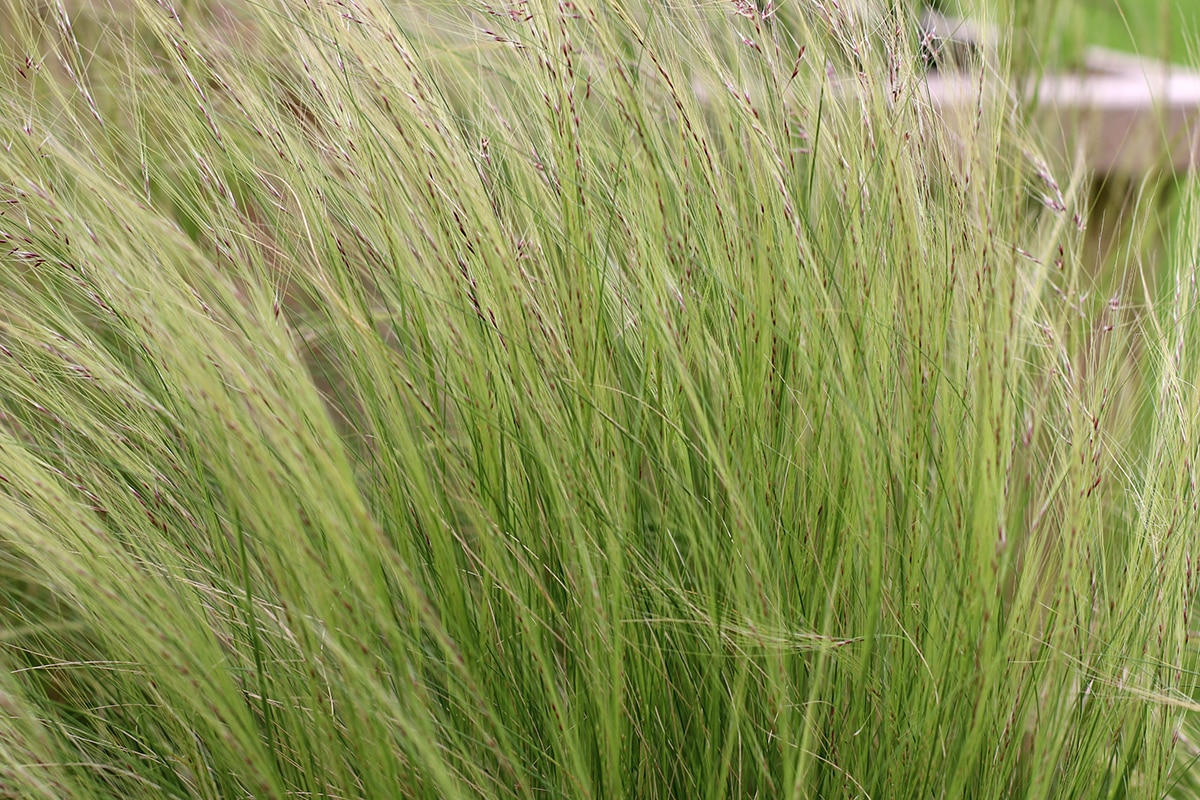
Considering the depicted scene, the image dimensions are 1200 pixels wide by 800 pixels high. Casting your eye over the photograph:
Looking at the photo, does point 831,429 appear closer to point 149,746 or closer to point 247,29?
point 149,746

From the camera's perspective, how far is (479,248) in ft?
3.39

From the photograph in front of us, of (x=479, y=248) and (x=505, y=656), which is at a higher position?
(x=479, y=248)

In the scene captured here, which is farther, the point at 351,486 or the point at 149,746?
the point at 149,746

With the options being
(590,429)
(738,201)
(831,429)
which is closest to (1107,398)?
(831,429)

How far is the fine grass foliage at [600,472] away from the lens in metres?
0.95

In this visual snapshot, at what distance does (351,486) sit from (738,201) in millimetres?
601

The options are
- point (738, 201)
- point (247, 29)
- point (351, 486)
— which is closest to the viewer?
point (351, 486)

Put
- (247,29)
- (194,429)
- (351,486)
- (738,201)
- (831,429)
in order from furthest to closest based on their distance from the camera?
1. (247,29)
2. (738,201)
3. (831,429)
4. (194,429)
5. (351,486)

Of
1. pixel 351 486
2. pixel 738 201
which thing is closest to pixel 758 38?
pixel 738 201

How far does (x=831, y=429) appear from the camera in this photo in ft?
3.57

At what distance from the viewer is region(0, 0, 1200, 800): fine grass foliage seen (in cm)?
95

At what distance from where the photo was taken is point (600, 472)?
1.01m

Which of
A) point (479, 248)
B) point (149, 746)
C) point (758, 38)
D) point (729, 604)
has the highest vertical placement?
point (758, 38)

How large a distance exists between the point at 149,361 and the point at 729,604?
0.61 metres
